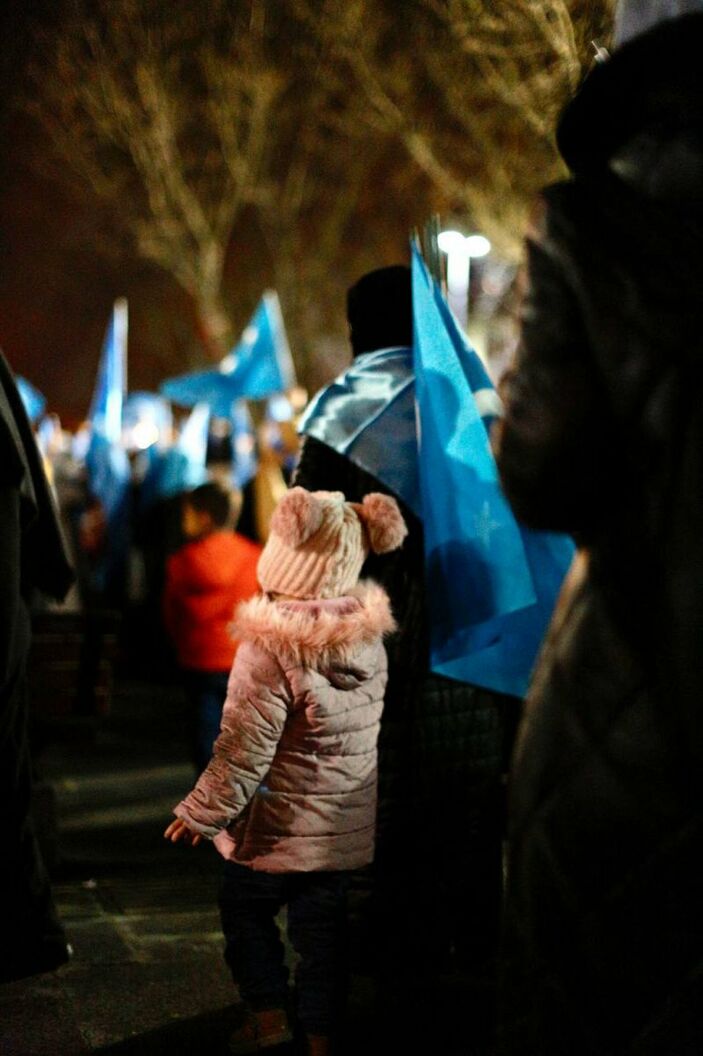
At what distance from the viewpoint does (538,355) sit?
7.07 feet

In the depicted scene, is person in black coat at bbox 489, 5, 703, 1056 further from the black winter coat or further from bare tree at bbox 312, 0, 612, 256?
bare tree at bbox 312, 0, 612, 256

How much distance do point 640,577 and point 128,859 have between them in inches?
199

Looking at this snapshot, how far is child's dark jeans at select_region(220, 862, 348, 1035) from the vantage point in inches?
156

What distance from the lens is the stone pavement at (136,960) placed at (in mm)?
4340

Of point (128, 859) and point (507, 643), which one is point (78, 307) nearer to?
point (128, 859)

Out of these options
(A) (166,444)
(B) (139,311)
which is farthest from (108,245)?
(A) (166,444)

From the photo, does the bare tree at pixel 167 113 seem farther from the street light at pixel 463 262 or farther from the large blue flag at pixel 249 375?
the large blue flag at pixel 249 375

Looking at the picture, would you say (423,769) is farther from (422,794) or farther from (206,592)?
(206,592)

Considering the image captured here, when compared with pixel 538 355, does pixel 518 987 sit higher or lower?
lower

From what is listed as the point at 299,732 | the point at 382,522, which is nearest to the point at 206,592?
Answer: the point at 382,522

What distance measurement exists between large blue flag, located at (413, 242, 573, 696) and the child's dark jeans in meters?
0.75

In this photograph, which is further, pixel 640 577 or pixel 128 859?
pixel 128 859

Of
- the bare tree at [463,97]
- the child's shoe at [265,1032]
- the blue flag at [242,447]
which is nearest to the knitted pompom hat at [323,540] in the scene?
the child's shoe at [265,1032]

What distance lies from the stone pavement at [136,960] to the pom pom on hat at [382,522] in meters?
1.57
